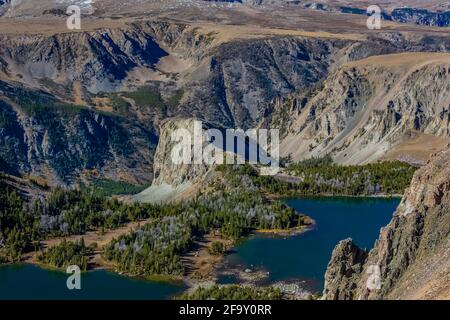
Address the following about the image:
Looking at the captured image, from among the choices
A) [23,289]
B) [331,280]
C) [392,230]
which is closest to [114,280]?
[23,289]

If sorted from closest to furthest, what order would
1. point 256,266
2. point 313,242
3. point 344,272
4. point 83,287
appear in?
point 344,272, point 83,287, point 256,266, point 313,242

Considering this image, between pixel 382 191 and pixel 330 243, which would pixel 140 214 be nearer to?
pixel 330 243

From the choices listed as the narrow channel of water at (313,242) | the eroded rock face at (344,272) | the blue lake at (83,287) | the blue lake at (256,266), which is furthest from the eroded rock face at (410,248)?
the blue lake at (83,287)

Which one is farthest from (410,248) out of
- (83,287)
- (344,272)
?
(83,287)

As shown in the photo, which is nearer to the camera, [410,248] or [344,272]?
[410,248]

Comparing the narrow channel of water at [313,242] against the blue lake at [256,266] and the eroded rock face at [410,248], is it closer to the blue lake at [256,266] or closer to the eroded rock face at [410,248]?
the blue lake at [256,266]

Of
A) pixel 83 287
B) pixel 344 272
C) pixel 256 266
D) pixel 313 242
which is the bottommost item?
pixel 83 287

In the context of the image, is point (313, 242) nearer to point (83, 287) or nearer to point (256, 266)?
point (256, 266)
